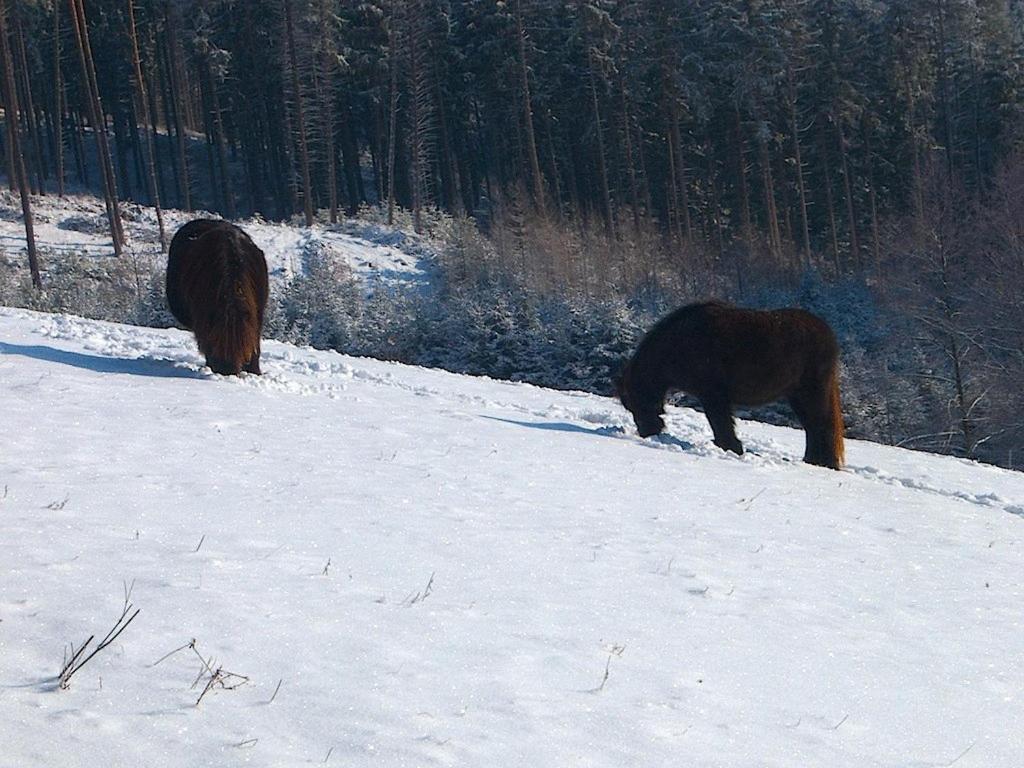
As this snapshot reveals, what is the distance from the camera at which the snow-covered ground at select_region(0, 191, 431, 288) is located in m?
37.5

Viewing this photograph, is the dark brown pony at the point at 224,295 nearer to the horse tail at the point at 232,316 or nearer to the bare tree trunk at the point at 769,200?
the horse tail at the point at 232,316

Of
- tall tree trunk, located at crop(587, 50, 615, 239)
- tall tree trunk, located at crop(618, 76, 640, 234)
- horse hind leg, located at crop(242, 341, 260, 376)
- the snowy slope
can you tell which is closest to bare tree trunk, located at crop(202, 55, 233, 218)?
tall tree trunk, located at crop(587, 50, 615, 239)

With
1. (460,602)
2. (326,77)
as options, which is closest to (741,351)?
(460,602)

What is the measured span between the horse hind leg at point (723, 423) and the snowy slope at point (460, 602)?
1990 millimetres

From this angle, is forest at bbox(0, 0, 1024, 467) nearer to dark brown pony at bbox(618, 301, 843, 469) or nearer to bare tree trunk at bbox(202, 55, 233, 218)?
bare tree trunk at bbox(202, 55, 233, 218)

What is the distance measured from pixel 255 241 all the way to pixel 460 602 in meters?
36.4

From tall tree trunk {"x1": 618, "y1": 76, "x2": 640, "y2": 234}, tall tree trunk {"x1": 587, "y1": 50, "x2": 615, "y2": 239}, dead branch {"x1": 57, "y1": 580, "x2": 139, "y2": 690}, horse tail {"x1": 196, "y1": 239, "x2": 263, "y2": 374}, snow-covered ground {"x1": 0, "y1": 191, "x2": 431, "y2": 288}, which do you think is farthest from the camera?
tall tree trunk {"x1": 618, "y1": 76, "x2": 640, "y2": 234}

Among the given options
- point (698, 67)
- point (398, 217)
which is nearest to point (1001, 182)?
point (698, 67)

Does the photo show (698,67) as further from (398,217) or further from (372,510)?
(372,510)

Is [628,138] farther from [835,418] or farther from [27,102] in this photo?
[835,418]

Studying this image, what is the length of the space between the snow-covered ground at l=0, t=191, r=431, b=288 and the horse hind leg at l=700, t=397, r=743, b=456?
2541cm

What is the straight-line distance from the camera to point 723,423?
1233cm

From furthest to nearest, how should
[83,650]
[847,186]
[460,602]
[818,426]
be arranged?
1. [847,186]
2. [818,426]
3. [460,602]
4. [83,650]

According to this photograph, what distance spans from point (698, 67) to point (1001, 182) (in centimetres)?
1808
